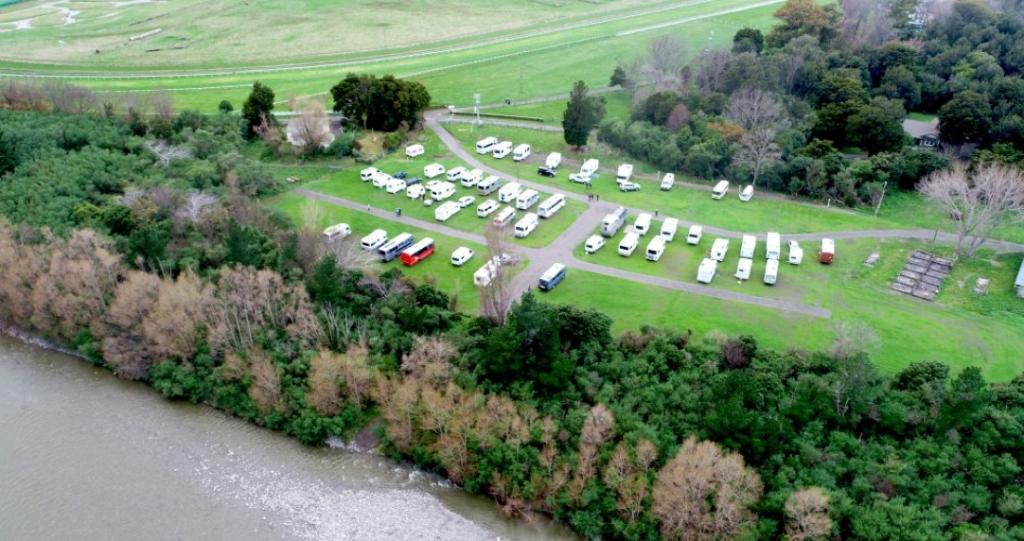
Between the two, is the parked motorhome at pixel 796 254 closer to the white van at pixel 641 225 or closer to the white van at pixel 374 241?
the white van at pixel 641 225

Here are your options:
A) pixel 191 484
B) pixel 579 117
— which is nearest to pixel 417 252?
pixel 191 484

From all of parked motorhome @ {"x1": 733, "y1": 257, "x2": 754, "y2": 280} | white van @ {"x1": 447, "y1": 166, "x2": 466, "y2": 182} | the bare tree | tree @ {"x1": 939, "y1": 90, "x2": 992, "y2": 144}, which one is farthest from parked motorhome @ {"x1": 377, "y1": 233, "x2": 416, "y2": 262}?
tree @ {"x1": 939, "y1": 90, "x2": 992, "y2": 144}

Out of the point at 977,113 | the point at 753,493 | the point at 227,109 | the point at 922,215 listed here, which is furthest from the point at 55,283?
the point at 977,113

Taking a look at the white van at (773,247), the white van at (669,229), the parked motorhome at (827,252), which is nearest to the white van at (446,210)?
the white van at (669,229)

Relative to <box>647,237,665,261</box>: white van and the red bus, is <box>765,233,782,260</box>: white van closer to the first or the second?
<box>647,237,665,261</box>: white van

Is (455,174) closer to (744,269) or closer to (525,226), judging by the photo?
(525,226)

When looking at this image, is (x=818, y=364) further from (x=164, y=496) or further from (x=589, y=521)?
(x=164, y=496)
